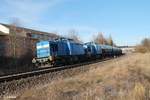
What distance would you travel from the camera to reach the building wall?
3703cm

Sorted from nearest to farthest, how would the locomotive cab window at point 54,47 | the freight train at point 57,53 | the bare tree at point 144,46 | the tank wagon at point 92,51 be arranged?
the freight train at point 57,53, the locomotive cab window at point 54,47, the tank wagon at point 92,51, the bare tree at point 144,46

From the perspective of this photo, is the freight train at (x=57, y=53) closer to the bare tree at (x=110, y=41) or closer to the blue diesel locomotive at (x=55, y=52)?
the blue diesel locomotive at (x=55, y=52)

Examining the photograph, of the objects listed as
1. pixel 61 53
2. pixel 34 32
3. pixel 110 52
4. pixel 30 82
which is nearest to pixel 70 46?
pixel 61 53

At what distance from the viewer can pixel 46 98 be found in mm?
8867

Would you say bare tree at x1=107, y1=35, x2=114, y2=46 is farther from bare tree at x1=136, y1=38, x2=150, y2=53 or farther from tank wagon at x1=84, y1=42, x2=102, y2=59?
tank wagon at x1=84, y1=42, x2=102, y2=59

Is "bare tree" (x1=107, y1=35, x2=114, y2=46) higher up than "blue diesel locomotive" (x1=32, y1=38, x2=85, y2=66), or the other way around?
"bare tree" (x1=107, y1=35, x2=114, y2=46)

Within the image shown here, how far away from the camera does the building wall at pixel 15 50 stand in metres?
37.0

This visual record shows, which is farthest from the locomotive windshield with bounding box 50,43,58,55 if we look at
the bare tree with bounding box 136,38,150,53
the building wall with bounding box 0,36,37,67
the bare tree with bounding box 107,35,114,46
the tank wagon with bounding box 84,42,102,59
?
the bare tree with bounding box 107,35,114,46

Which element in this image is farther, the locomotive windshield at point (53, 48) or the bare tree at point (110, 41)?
the bare tree at point (110, 41)

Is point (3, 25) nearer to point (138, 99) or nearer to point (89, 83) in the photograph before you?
point (89, 83)

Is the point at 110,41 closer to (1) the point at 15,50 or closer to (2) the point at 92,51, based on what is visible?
(2) the point at 92,51

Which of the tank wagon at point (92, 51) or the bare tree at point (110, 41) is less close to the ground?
the bare tree at point (110, 41)

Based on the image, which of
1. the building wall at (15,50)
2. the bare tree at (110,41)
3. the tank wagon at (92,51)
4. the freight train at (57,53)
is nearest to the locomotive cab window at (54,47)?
the freight train at (57,53)

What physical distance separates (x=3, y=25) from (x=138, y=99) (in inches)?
2212
